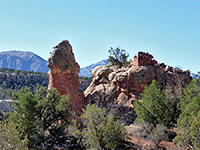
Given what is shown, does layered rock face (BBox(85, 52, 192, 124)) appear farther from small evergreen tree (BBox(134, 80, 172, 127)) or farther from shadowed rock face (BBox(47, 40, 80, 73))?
small evergreen tree (BBox(134, 80, 172, 127))

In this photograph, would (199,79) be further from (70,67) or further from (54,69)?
(54,69)

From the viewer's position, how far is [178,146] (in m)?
17.4

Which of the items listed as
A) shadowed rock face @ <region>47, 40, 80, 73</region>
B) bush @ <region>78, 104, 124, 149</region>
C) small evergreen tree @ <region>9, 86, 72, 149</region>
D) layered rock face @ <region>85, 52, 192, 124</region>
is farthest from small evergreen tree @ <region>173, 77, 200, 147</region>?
shadowed rock face @ <region>47, 40, 80, 73</region>

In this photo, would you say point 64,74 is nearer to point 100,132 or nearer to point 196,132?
point 100,132

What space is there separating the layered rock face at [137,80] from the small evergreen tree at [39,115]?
953cm

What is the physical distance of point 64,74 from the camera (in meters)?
28.6

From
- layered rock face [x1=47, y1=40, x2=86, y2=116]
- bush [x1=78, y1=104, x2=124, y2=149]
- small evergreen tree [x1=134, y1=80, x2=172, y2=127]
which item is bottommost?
bush [x1=78, y1=104, x2=124, y2=149]

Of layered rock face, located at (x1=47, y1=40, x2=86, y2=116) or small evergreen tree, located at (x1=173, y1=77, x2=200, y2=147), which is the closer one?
small evergreen tree, located at (x1=173, y1=77, x2=200, y2=147)

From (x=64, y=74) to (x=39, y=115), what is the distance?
895 centimetres

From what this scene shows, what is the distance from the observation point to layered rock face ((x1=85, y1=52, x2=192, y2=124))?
3139 cm

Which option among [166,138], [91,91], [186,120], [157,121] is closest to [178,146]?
[186,120]

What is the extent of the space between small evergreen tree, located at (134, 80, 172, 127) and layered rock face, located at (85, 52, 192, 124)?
7081 mm

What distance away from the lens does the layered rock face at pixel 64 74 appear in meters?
28.3

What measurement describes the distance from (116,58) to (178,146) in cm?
2553
